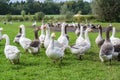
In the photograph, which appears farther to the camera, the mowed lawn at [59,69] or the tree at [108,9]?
the tree at [108,9]

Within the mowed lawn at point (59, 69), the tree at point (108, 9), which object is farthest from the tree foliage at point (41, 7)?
the mowed lawn at point (59, 69)

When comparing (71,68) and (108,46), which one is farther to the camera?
(108,46)

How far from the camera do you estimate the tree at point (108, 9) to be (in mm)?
63594

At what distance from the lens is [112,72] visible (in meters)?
11.3

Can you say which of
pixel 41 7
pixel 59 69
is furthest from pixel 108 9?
pixel 41 7

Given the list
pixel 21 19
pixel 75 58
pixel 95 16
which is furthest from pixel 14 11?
pixel 75 58

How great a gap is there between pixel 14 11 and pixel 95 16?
50.2m

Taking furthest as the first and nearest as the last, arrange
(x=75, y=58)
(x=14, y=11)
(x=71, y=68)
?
(x=14, y=11) < (x=75, y=58) < (x=71, y=68)

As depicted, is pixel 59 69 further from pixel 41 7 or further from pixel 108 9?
pixel 41 7

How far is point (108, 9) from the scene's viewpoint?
6378 centimetres

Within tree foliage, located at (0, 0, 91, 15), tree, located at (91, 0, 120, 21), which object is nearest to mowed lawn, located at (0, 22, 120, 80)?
tree, located at (91, 0, 120, 21)

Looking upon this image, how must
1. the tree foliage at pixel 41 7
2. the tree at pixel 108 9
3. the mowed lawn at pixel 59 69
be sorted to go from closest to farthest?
1. the mowed lawn at pixel 59 69
2. the tree at pixel 108 9
3. the tree foliage at pixel 41 7

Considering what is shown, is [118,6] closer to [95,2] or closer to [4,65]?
[95,2]

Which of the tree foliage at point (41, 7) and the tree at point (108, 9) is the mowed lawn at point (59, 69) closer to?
the tree at point (108, 9)
